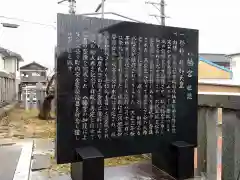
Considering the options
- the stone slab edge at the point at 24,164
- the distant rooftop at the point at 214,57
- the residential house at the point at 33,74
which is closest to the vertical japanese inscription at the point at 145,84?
the stone slab edge at the point at 24,164

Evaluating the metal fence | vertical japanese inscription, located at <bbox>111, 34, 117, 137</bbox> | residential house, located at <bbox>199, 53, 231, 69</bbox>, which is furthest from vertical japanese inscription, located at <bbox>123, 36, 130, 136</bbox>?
residential house, located at <bbox>199, 53, 231, 69</bbox>

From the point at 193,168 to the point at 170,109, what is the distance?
3.44 ft

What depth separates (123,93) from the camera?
3.62 m

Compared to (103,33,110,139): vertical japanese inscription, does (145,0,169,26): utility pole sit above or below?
above

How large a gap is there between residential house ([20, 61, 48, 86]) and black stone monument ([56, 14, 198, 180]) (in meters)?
20.1

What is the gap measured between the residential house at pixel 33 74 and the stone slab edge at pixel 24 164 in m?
16.7

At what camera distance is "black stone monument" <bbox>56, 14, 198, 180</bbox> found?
3.30m

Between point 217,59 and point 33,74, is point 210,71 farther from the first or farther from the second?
point 33,74

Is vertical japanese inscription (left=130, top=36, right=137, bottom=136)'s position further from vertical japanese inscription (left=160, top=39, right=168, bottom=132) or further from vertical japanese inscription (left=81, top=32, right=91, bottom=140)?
vertical japanese inscription (left=81, top=32, right=91, bottom=140)

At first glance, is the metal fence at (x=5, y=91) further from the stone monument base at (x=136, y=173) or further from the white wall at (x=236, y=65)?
the white wall at (x=236, y=65)

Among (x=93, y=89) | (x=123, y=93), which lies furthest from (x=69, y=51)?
(x=123, y=93)

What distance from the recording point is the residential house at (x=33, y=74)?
2305cm

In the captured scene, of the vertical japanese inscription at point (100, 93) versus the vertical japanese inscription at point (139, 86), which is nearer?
the vertical japanese inscription at point (100, 93)

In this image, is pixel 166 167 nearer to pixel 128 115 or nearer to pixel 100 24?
pixel 128 115
